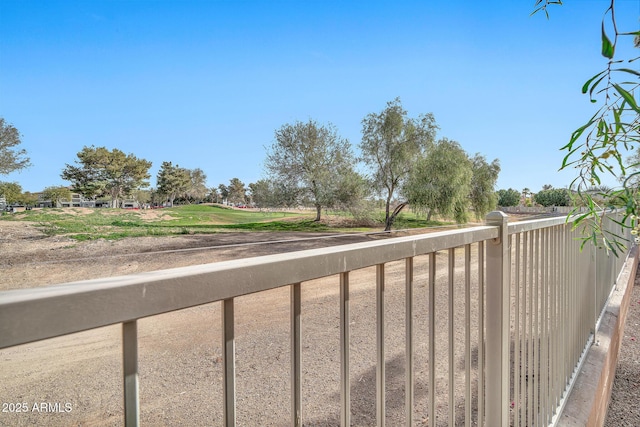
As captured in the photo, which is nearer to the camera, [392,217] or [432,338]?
[432,338]

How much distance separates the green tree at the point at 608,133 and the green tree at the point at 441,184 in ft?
29.8

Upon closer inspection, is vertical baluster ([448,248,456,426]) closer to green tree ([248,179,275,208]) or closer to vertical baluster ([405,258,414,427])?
vertical baluster ([405,258,414,427])

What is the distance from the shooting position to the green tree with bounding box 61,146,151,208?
585cm

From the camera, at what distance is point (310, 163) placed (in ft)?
35.8

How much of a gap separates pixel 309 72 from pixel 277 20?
7.63ft

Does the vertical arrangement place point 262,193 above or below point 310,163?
below

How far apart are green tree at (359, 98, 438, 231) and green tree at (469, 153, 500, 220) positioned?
1.94 meters

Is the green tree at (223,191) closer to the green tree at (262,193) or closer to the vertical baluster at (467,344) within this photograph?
the green tree at (262,193)

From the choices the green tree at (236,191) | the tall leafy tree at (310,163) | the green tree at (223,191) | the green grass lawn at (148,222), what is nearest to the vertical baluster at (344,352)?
the green grass lawn at (148,222)

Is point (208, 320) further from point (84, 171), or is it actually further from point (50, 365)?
point (84, 171)

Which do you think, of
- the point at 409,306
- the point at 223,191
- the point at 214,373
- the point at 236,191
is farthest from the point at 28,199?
the point at 236,191

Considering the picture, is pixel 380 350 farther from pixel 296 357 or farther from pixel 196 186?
pixel 196 186

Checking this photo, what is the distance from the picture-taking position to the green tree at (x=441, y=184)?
9.63m

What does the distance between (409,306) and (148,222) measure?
5.90 metres
